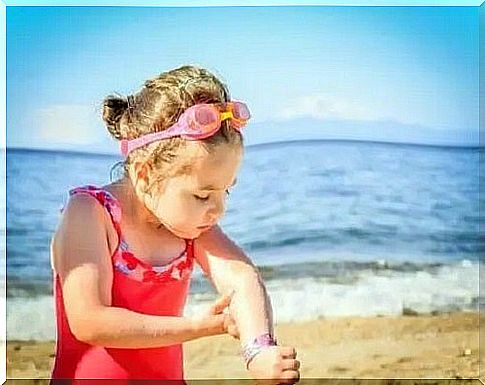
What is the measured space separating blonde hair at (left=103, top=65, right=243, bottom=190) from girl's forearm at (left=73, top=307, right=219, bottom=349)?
0.46 metres

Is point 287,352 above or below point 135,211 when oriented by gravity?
below

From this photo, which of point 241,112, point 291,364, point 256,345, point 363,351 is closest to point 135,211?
point 241,112

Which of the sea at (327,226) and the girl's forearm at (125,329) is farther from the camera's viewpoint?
the sea at (327,226)

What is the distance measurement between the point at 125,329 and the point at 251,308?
1.37 ft

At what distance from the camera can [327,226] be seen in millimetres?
4230

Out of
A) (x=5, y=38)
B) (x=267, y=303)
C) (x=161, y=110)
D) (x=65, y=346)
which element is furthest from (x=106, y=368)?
(x=5, y=38)

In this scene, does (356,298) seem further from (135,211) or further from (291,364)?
(135,211)

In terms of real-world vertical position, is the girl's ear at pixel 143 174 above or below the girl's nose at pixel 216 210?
above

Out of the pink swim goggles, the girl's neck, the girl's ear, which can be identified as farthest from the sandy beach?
the pink swim goggles

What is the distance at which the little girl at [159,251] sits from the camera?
4.05 metres

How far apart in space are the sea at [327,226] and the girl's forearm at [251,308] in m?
0.04

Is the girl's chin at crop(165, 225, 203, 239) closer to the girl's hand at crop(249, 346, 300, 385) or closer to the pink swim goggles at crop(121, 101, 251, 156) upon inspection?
the pink swim goggles at crop(121, 101, 251, 156)

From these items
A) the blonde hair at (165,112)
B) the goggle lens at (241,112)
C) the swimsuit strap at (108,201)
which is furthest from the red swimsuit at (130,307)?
the goggle lens at (241,112)

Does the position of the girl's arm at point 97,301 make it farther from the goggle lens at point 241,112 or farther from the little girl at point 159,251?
the goggle lens at point 241,112
